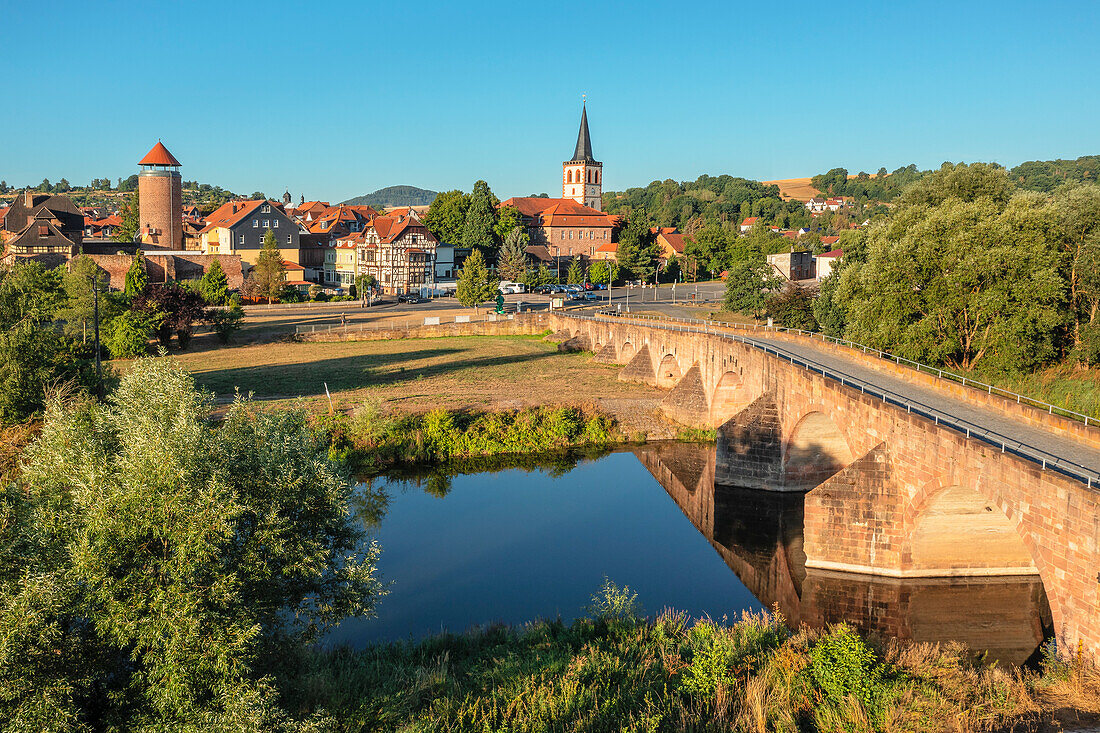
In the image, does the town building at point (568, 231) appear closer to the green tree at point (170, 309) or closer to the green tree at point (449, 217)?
the green tree at point (449, 217)

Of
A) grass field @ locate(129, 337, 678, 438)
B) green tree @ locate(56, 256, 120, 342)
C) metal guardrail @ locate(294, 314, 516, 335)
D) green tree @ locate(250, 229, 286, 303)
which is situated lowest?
grass field @ locate(129, 337, 678, 438)

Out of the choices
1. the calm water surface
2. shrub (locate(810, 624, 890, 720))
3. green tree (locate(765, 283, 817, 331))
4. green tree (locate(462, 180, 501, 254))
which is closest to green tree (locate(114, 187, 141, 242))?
green tree (locate(462, 180, 501, 254))

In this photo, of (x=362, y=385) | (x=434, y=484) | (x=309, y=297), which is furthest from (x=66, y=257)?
(x=434, y=484)

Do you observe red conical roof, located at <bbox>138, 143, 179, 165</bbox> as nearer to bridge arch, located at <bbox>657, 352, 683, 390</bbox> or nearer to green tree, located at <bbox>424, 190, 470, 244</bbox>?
green tree, located at <bbox>424, 190, 470, 244</bbox>

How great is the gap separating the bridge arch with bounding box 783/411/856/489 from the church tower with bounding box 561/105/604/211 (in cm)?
10661

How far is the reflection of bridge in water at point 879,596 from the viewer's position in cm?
1883

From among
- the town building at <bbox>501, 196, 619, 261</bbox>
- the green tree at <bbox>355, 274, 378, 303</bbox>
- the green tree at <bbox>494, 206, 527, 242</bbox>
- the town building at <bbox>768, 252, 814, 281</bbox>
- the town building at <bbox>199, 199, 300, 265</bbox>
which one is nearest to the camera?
the green tree at <bbox>355, 274, 378, 303</bbox>

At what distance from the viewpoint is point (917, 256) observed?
1315 inches

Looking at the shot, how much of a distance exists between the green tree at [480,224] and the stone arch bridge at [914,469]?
64035 mm

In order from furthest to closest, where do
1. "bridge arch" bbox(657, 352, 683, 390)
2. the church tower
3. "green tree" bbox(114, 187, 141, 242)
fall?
the church tower, "green tree" bbox(114, 187, 141, 242), "bridge arch" bbox(657, 352, 683, 390)

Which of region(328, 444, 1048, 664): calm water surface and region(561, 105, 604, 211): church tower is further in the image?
region(561, 105, 604, 211): church tower

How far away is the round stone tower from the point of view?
92812 millimetres

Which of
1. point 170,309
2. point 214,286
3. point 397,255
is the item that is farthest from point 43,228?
point 170,309

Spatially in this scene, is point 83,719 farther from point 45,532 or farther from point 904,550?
point 904,550
